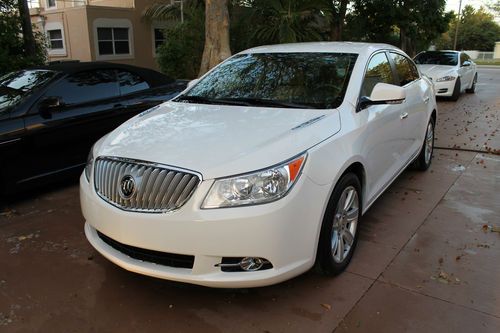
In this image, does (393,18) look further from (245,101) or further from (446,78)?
(245,101)

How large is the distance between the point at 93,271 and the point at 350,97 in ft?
7.94

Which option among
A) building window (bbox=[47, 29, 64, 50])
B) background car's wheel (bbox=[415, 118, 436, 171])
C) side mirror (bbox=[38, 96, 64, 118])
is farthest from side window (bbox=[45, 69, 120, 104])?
building window (bbox=[47, 29, 64, 50])

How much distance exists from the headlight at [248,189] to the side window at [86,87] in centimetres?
340

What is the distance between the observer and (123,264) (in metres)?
2.95

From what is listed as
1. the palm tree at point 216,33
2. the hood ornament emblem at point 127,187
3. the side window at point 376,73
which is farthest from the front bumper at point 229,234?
the palm tree at point 216,33

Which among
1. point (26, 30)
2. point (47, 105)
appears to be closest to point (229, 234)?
point (47, 105)

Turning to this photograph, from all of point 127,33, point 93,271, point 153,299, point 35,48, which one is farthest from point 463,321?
point 127,33

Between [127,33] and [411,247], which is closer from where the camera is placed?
[411,247]

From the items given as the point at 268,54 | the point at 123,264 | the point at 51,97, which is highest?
the point at 268,54

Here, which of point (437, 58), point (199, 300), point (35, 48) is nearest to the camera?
point (199, 300)

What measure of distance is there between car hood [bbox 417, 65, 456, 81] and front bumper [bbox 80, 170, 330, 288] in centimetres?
1115

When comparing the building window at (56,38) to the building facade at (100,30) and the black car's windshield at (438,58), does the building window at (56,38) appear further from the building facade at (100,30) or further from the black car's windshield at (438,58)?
the black car's windshield at (438,58)

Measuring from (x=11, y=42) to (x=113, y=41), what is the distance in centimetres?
1100

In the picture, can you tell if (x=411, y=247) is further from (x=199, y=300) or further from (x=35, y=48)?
(x=35, y=48)
